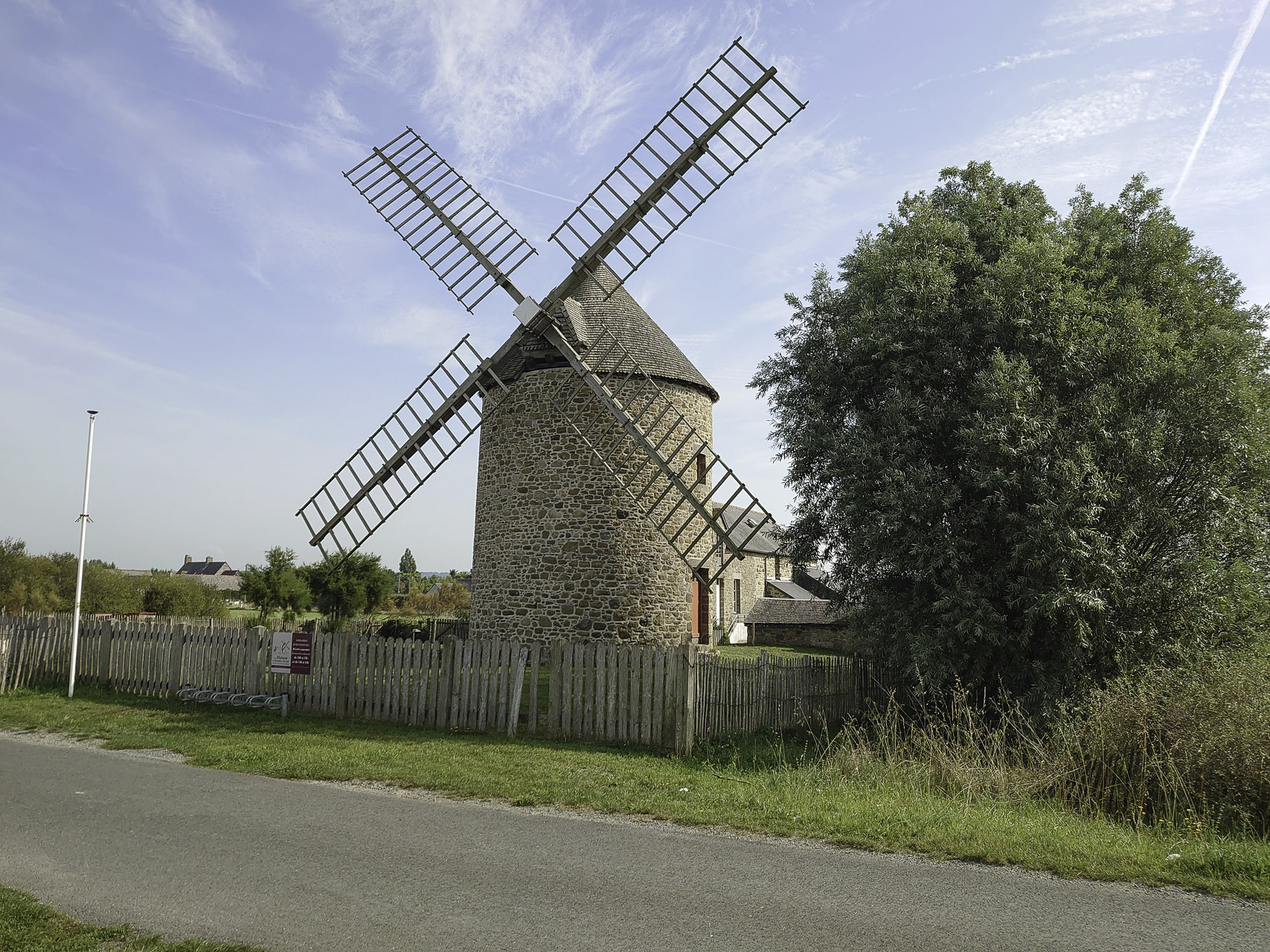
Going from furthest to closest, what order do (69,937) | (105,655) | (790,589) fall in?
(790,589), (105,655), (69,937)

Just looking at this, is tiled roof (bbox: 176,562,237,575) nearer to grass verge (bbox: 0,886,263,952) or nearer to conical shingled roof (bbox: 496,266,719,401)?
conical shingled roof (bbox: 496,266,719,401)

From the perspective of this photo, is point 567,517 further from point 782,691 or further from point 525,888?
point 525,888

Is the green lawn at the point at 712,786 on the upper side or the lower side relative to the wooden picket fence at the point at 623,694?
lower

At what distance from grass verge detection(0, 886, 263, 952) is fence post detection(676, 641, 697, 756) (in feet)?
20.9

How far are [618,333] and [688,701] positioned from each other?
988 cm

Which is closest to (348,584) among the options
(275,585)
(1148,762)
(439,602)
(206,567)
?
(275,585)

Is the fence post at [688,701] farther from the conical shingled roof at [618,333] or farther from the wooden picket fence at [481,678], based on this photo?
the conical shingled roof at [618,333]

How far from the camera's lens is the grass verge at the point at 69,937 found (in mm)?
4320

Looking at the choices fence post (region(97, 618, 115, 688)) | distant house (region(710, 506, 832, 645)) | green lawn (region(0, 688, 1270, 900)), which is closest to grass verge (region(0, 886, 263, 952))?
green lawn (region(0, 688, 1270, 900))

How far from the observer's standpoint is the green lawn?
6066 millimetres

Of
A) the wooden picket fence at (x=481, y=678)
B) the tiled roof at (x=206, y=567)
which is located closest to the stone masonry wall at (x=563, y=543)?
the wooden picket fence at (x=481, y=678)

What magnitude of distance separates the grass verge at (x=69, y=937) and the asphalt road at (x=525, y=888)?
0.12 metres

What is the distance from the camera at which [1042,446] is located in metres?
11.3

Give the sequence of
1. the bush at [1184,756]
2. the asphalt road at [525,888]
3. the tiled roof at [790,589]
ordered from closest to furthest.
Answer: the asphalt road at [525,888] → the bush at [1184,756] → the tiled roof at [790,589]
